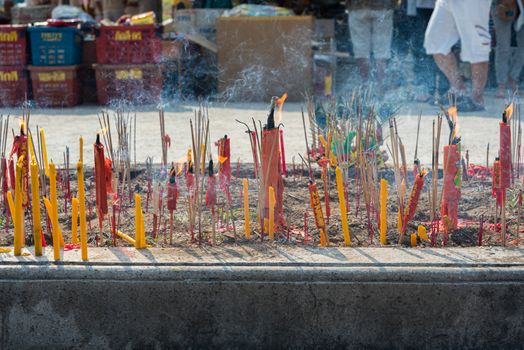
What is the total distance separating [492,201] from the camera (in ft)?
14.8

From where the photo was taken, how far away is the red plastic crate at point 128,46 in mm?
9695

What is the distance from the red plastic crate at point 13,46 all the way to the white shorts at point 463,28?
166 inches

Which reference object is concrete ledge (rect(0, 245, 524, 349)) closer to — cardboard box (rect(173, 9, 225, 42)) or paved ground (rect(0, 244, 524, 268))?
paved ground (rect(0, 244, 524, 268))

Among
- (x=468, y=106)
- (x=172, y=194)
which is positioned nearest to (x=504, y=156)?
(x=172, y=194)

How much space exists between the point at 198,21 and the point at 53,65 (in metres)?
1.90

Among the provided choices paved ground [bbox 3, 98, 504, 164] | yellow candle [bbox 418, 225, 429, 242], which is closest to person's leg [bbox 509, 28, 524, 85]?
paved ground [bbox 3, 98, 504, 164]

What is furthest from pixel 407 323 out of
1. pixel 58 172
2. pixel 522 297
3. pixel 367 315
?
pixel 58 172

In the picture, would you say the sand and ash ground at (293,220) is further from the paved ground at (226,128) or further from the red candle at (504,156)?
the paved ground at (226,128)

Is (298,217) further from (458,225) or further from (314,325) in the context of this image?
(314,325)

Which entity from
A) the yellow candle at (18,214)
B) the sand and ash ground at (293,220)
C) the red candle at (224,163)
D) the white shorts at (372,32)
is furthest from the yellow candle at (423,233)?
the white shorts at (372,32)

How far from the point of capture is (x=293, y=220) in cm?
415

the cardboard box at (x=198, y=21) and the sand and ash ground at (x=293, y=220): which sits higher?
the cardboard box at (x=198, y=21)

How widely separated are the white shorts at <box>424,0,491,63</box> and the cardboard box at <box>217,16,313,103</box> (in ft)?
5.14

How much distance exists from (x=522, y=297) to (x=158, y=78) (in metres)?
7.00
